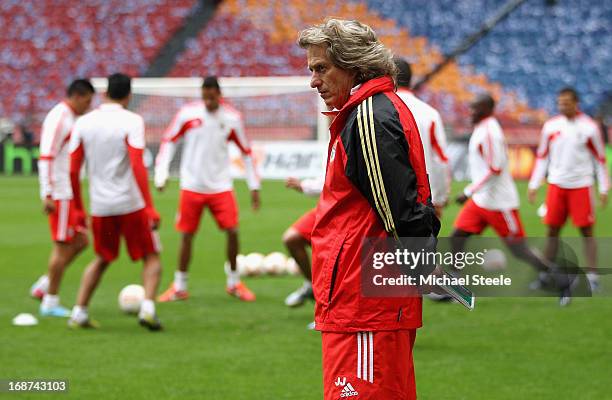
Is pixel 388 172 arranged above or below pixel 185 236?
above

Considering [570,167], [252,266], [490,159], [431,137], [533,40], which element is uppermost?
[533,40]

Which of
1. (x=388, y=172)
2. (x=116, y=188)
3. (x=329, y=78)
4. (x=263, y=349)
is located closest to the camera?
(x=388, y=172)

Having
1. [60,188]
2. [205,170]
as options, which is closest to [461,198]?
[205,170]

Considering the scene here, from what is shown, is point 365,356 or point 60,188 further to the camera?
point 60,188

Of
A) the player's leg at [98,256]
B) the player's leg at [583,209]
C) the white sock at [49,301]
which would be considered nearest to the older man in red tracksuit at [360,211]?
the player's leg at [98,256]

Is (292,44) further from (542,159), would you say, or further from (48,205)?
(48,205)

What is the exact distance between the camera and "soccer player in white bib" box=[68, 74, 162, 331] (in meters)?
8.97

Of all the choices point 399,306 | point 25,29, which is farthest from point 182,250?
point 25,29

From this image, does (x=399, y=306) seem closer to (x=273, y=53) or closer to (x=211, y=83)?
(x=211, y=83)

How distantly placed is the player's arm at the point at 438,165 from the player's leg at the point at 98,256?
9.30 feet

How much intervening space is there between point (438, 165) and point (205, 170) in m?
2.97

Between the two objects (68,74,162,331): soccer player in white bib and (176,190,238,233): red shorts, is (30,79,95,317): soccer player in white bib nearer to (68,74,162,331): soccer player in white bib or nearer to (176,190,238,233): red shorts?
(68,74,162,331): soccer player in white bib

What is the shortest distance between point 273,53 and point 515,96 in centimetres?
831

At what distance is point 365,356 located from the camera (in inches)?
154
